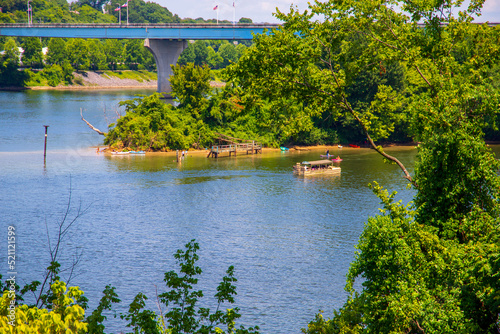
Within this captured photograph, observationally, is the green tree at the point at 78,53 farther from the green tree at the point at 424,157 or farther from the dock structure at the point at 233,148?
the green tree at the point at 424,157

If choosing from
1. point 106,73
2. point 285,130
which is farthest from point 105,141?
point 106,73

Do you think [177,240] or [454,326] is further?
[177,240]

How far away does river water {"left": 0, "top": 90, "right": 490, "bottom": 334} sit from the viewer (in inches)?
1284

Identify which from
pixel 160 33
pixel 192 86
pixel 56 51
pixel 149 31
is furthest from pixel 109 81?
pixel 192 86

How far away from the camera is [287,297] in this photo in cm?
3136

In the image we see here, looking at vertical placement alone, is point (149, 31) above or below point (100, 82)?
above

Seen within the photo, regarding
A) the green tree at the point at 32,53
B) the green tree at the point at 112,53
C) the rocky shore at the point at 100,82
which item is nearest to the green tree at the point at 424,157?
the rocky shore at the point at 100,82

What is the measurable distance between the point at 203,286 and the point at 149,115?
181 ft

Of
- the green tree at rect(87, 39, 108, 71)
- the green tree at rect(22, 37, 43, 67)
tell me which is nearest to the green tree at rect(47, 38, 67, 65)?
the green tree at rect(22, 37, 43, 67)

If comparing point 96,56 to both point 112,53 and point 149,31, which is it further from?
point 149,31

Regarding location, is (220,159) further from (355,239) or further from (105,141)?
(355,239)

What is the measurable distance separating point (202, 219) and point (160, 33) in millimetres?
85983

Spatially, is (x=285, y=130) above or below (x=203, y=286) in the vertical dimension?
above

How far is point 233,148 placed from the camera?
83.6 meters
